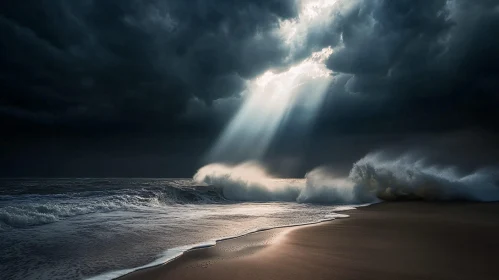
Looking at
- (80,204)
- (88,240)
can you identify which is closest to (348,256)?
(88,240)

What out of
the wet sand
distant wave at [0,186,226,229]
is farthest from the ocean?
the wet sand

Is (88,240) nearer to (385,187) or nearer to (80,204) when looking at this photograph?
(80,204)

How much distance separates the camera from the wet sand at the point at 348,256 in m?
4.07

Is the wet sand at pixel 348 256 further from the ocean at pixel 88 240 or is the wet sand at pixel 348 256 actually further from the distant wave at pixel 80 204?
the distant wave at pixel 80 204

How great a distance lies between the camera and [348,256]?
16.4ft

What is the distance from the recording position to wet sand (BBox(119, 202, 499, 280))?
4.07 metres

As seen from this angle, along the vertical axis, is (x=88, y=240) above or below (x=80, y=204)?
below

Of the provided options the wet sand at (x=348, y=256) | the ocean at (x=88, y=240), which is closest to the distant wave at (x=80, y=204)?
the ocean at (x=88, y=240)

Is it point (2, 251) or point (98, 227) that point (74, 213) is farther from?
point (2, 251)

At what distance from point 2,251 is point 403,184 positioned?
20434 millimetres

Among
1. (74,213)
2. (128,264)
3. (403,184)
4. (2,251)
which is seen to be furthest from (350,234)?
(403,184)

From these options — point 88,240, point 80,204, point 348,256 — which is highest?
point 80,204

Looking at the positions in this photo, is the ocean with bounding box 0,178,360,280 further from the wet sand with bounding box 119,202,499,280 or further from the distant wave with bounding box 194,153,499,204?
the distant wave with bounding box 194,153,499,204

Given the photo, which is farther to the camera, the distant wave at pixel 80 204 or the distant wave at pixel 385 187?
the distant wave at pixel 385 187
